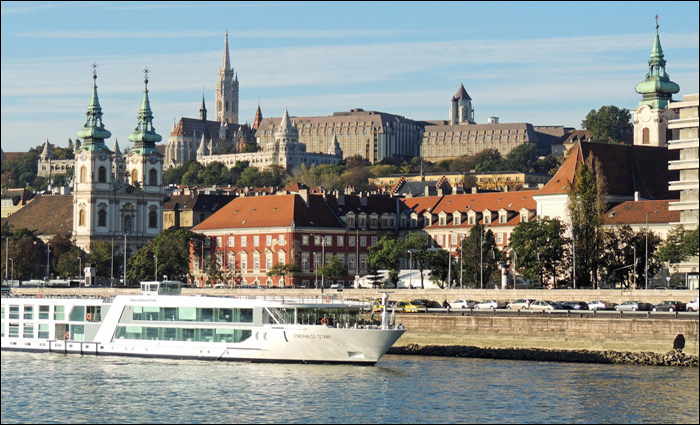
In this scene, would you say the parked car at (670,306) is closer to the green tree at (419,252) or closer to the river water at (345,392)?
the river water at (345,392)

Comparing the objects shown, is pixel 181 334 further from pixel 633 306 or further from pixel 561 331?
pixel 633 306

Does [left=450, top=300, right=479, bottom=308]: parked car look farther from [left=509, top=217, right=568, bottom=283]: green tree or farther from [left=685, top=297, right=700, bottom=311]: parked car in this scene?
[left=685, top=297, right=700, bottom=311]: parked car

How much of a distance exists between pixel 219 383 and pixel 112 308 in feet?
48.1

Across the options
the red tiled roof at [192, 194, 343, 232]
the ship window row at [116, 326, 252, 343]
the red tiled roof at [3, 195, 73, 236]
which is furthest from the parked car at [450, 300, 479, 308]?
the red tiled roof at [3, 195, 73, 236]

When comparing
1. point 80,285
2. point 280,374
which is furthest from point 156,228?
point 280,374

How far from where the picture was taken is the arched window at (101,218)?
16606 cm

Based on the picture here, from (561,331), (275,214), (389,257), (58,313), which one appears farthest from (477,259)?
(58,313)

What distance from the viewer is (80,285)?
132 metres

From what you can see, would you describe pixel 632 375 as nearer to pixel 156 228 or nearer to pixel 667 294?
pixel 667 294

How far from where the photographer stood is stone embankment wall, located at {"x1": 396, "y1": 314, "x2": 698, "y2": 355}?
229ft

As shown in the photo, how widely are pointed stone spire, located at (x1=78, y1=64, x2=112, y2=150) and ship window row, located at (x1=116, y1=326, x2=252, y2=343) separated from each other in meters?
98.8

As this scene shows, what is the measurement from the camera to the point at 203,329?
73.1m

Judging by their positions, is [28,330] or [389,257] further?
[389,257]

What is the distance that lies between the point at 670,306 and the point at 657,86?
6693cm
